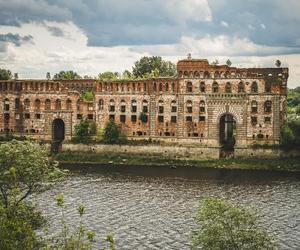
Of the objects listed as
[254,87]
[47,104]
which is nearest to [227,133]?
[254,87]

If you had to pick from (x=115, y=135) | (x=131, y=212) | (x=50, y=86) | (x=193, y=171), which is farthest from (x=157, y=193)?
(x=50, y=86)

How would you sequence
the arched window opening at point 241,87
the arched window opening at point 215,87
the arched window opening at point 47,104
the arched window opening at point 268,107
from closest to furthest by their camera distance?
the arched window opening at point 268,107
the arched window opening at point 241,87
the arched window opening at point 215,87
the arched window opening at point 47,104

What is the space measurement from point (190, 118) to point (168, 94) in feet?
17.7

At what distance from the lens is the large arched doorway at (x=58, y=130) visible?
92688 millimetres

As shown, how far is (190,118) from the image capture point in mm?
85188

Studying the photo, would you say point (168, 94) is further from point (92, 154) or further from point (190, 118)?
point (92, 154)

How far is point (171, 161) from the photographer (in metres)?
82.1

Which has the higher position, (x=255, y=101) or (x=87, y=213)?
(x=255, y=101)

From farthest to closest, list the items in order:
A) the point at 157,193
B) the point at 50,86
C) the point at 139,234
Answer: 1. the point at 50,86
2. the point at 157,193
3. the point at 139,234

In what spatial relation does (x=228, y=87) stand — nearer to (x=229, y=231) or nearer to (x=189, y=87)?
(x=189, y=87)

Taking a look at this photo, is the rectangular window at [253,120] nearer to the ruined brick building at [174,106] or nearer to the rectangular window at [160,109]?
the ruined brick building at [174,106]

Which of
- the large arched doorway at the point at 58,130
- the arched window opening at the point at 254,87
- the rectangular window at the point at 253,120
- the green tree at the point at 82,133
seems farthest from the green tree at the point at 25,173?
the large arched doorway at the point at 58,130

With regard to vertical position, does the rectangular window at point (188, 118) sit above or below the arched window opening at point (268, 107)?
below

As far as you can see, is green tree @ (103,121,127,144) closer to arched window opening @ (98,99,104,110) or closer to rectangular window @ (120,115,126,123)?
rectangular window @ (120,115,126,123)
